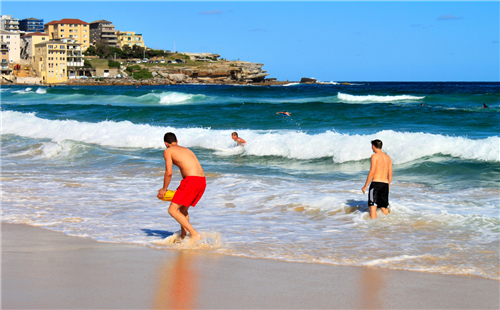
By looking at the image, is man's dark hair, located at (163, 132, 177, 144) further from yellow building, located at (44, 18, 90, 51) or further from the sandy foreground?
yellow building, located at (44, 18, 90, 51)

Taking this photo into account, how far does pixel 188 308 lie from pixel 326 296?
1236mm

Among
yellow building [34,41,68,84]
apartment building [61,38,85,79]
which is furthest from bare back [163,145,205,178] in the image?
apartment building [61,38,85,79]

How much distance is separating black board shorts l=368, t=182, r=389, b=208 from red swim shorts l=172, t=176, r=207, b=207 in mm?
2836

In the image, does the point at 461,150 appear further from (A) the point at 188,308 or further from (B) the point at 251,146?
(A) the point at 188,308

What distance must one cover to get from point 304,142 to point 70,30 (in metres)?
143

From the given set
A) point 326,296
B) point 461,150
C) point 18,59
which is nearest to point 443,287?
point 326,296

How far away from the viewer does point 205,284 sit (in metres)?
4.37

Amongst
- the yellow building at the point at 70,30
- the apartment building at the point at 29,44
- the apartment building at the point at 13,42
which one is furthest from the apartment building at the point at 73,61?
the yellow building at the point at 70,30

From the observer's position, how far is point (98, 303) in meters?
3.85

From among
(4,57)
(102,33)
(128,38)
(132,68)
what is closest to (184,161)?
(132,68)

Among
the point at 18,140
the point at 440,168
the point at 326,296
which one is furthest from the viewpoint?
the point at 18,140

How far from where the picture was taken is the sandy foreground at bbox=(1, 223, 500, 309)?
3.93 meters

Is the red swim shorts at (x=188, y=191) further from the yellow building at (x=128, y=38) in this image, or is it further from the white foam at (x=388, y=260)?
the yellow building at (x=128, y=38)

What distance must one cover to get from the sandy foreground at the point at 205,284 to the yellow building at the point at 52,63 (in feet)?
365
